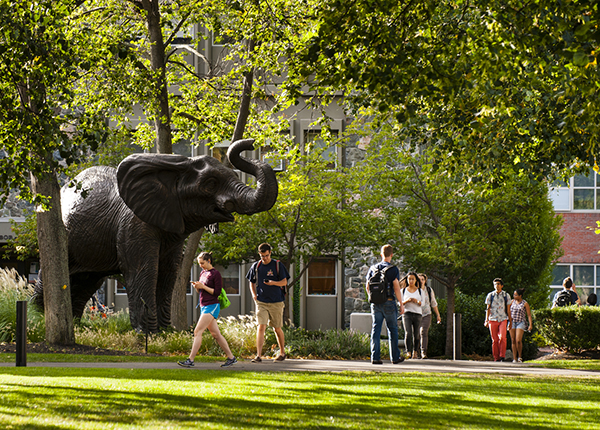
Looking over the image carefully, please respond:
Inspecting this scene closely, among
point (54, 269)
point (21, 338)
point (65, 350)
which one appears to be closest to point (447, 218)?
point (54, 269)

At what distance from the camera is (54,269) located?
12.9 metres

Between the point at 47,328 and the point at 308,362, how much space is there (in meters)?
4.55

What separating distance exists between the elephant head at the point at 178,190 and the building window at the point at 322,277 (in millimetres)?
15321

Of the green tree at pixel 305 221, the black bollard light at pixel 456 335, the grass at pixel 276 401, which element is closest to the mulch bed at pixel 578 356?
the black bollard light at pixel 456 335

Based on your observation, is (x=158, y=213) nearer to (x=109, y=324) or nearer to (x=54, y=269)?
(x=54, y=269)

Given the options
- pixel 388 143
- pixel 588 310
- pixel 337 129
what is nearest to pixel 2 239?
pixel 337 129

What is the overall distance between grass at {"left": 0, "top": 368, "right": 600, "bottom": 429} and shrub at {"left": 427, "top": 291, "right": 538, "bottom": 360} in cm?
1162

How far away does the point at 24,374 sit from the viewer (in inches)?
349

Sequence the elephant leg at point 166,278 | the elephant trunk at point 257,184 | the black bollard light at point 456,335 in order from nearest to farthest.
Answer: the elephant trunk at point 257,184
the elephant leg at point 166,278
the black bollard light at point 456,335

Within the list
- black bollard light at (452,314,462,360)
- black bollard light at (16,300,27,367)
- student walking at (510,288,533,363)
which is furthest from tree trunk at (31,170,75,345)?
student walking at (510,288,533,363)

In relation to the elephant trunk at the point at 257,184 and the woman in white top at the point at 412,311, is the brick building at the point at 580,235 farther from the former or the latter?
the elephant trunk at the point at 257,184

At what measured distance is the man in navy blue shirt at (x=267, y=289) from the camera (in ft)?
38.6

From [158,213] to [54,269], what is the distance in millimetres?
2062

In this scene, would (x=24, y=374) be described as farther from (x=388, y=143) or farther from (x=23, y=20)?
(x=388, y=143)
